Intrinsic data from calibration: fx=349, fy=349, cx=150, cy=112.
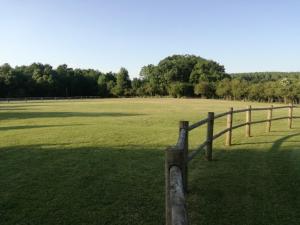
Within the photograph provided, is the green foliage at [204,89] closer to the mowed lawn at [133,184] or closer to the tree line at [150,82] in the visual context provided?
the tree line at [150,82]

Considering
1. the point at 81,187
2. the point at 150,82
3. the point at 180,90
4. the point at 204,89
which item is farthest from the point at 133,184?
the point at 150,82

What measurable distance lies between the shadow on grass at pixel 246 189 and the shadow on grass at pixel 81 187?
77cm

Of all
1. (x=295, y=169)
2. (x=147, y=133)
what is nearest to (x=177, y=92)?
(x=147, y=133)

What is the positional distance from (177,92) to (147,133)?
96537 millimetres

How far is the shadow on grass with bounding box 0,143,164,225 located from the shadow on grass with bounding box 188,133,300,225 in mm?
773

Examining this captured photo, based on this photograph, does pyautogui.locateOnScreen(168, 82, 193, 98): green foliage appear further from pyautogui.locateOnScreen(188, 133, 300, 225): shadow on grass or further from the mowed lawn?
pyautogui.locateOnScreen(188, 133, 300, 225): shadow on grass

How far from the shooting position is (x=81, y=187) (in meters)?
6.79

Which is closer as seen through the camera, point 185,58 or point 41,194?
point 41,194

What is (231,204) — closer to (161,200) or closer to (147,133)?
(161,200)

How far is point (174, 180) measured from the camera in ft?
8.98

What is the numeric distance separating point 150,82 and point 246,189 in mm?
118278

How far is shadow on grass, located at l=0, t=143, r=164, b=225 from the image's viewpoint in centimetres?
530

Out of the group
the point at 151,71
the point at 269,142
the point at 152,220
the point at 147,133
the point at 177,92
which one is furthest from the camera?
the point at 151,71

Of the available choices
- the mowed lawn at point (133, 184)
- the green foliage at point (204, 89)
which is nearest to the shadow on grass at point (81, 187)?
the mowed lawn at point (133, 184)
